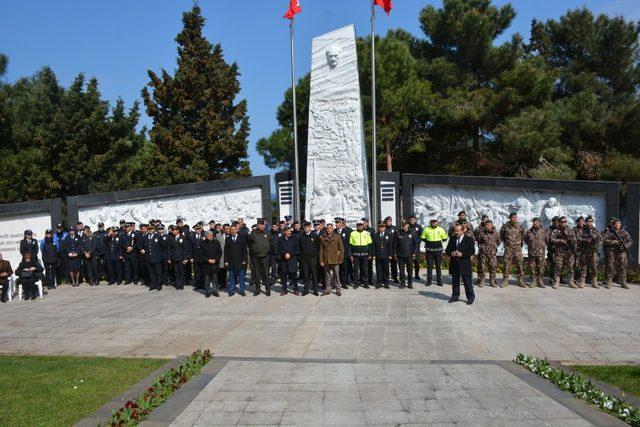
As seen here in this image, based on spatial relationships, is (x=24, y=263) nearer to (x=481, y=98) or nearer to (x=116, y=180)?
(x=116, y=180)

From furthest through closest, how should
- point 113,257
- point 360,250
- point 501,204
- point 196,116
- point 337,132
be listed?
point 196,116 < point 337,132 < point 501,204 < point 113,257 < point 360,250

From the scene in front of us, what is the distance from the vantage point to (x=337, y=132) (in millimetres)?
16547

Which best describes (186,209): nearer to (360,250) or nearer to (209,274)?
(209,274)

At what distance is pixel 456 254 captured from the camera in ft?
32.6

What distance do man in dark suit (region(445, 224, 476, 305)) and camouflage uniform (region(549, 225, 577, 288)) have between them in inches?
108

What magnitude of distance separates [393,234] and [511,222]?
8.49 ft

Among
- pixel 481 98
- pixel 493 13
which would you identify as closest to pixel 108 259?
pixel 481 98

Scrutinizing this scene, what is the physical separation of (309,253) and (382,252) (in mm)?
1677

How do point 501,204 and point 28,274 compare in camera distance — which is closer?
point 28,274

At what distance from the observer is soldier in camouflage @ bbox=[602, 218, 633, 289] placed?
1134 cm

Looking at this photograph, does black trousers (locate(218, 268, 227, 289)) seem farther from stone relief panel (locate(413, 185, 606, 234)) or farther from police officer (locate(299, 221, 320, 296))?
stone relief panel (locate(413, 185, 606, 234))

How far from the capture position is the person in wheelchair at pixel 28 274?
465 inches

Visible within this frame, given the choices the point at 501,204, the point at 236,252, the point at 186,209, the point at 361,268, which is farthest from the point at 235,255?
the point at 501,204

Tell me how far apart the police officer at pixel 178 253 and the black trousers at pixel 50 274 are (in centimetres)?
320
